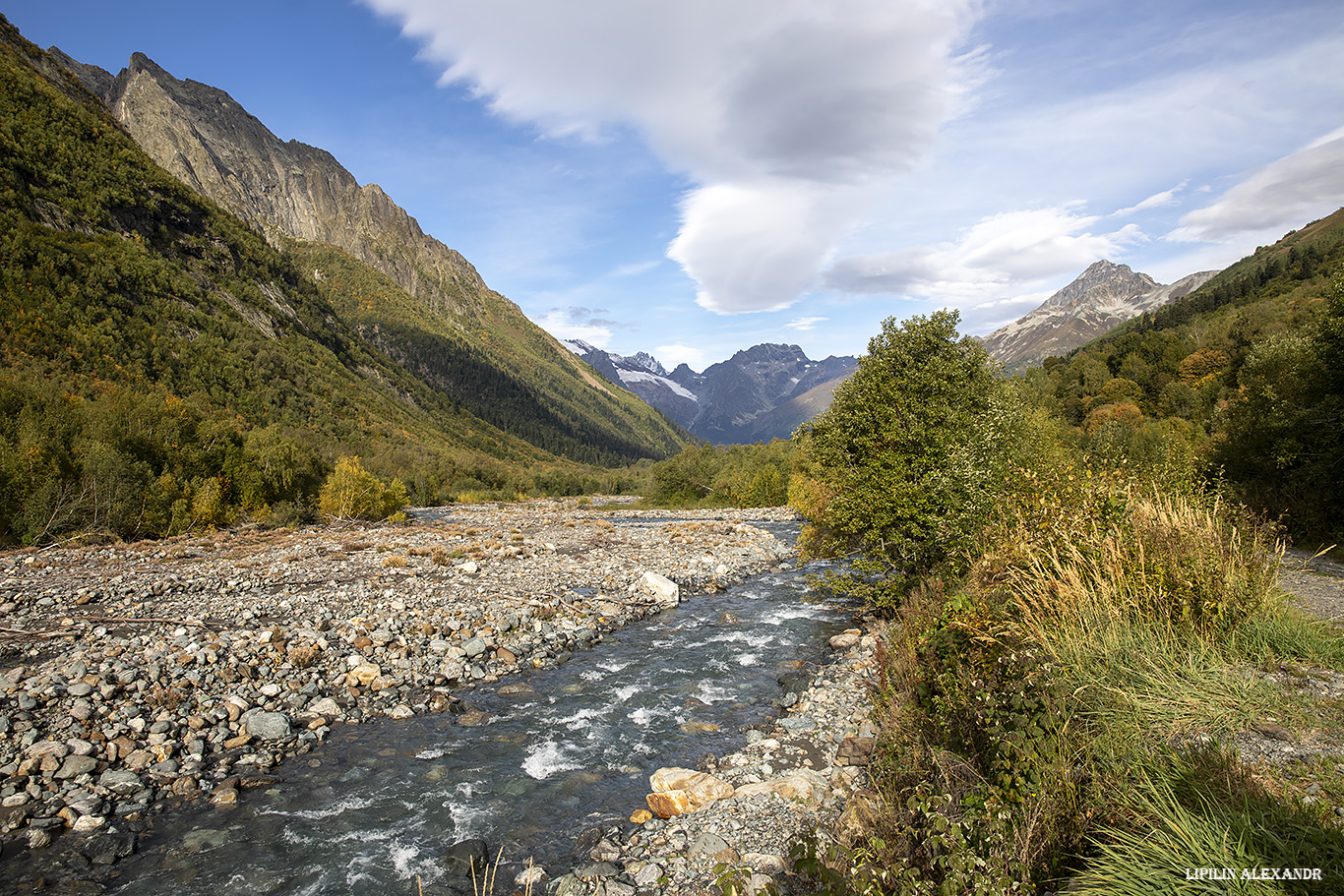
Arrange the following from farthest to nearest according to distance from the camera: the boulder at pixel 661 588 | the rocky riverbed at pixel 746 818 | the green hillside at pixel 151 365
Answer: the green hillside at pixel 151 365 → the boulder at pixel 661 588 → the rocky riverbed at pixel 746 818

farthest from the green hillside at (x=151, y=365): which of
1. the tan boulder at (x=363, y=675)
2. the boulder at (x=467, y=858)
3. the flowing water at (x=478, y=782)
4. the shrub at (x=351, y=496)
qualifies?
the boulder at (x=467, y=858)

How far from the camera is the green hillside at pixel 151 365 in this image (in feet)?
103

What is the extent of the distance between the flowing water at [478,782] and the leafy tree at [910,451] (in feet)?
14.1

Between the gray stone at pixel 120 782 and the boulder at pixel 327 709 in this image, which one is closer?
the gray stone at pixel 120 782

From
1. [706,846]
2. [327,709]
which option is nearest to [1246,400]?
[706,846]

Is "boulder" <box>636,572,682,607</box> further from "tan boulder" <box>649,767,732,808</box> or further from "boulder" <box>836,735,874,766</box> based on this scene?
"tan boulder" <box>649,767,732,808</box>

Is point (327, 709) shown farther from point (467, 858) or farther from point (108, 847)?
point (467, 858)

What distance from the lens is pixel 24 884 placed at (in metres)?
6.79

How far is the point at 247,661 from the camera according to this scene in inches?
508

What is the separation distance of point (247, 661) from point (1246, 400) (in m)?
41.8

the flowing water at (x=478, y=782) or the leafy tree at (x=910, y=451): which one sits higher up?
the leafy tree at (x=910, y=451)

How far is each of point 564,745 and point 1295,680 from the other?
1095 cm

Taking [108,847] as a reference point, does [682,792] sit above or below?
below

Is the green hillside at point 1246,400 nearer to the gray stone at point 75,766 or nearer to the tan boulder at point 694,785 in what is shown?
the tan boulder at point 694,785
